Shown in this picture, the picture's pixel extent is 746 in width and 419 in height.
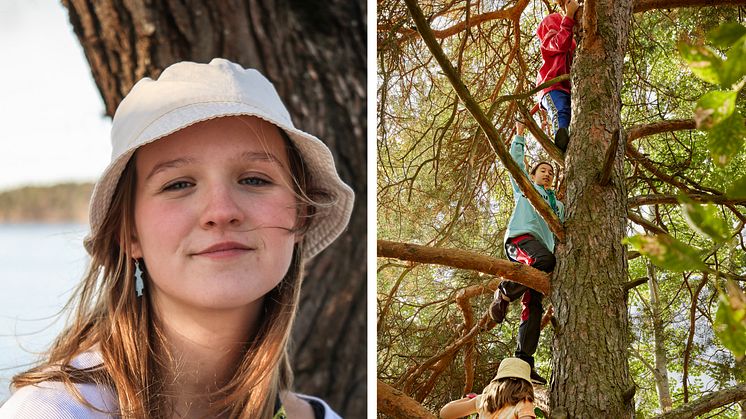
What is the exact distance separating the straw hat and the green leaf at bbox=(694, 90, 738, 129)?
5.74 feet

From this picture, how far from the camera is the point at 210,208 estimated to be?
116 cm

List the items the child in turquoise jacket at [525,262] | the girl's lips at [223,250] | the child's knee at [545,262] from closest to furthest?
the girl's lips at [223,250] < the child's knee at [545,262] < the child in turquoise jacket at [525,262]

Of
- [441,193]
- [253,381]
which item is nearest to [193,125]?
[253,381]

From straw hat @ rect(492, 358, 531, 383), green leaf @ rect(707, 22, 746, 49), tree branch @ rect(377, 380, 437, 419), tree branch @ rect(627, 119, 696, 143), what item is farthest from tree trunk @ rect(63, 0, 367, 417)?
green leaf @ rect(707, 22, 746, 49)

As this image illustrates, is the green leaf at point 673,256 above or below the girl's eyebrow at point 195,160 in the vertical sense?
below

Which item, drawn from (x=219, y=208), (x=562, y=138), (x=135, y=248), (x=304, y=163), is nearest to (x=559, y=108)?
(x=562, y=138)

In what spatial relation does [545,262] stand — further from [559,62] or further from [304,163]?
[304,163]

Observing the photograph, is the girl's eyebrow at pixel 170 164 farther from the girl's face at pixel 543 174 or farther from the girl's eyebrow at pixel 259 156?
the girl's face at pixel 543 174

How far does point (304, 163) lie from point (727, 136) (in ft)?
3.59

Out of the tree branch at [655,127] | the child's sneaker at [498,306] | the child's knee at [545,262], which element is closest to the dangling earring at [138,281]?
the child's knee at [545,262]

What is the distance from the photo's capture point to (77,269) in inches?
43.1

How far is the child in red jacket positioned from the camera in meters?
1.99

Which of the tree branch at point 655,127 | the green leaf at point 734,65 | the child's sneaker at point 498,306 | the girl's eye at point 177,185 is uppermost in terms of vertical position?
the tree branch at point 655,127

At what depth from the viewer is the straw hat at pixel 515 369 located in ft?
6.11
